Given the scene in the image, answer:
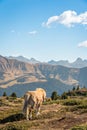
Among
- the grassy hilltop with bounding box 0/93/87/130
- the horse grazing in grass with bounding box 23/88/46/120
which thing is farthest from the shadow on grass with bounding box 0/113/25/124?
the horse grazing in grass with bounding box 23/88/46/120

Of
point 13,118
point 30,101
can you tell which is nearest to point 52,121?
point 30,101

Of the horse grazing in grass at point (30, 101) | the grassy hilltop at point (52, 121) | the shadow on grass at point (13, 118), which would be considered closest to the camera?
the grassy hilltop at point (52, 121)

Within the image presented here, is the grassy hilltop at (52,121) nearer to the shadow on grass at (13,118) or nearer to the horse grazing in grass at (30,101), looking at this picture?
the shadow on grass at (13,118)

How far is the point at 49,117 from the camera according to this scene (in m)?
25.5

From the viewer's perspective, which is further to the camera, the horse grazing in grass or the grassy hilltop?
the horse grazing in grass

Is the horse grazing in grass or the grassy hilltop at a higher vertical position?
the horse grazing in grass

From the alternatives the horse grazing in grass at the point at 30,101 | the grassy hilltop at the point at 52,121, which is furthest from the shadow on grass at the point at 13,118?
the horse grazing in grass at the point at 30,101

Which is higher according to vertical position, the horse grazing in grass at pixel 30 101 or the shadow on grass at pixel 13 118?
the horse grazing in grass at pixel 30 101

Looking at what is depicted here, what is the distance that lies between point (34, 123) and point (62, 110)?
599cm

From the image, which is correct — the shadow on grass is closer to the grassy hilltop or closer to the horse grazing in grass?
the grassy hilltop

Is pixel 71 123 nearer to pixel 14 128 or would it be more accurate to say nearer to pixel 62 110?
pixel 14 128

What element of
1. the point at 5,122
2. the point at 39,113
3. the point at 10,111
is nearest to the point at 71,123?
the point at 39,113

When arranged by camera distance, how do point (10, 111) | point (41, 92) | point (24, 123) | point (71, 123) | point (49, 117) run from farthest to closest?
point (10, 111) < point (41, 92) < point (49, 117) < point (24, 123) < point (71, 123)

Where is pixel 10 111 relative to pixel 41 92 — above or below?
below
